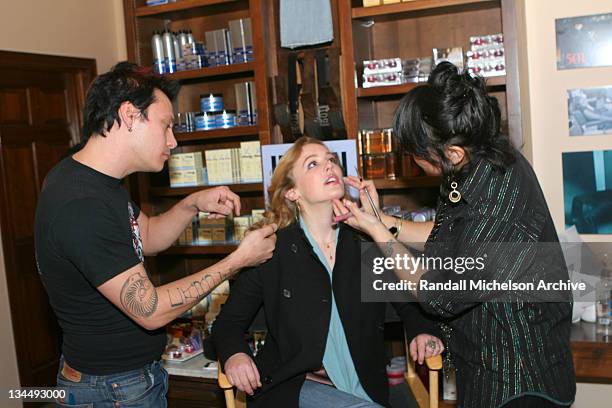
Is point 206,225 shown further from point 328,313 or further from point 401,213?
point 328,313

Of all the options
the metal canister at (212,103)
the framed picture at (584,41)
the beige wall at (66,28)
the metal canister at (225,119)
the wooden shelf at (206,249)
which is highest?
the beige wall at (66,28)

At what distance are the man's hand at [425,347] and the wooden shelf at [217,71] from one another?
5.82ft

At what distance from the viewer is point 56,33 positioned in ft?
12.8

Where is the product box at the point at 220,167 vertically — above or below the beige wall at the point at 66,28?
below

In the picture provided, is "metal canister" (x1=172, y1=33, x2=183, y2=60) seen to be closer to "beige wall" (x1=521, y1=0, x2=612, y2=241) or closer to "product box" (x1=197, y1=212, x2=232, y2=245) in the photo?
"product box" (x1=197, y1=212, x2=232, y2=245)

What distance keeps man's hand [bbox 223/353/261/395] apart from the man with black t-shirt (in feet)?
0.95

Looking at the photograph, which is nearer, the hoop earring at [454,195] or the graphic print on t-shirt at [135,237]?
the hoop earring at [454,195]

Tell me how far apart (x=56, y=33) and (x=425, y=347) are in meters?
2.97

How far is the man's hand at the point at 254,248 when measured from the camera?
2.01m

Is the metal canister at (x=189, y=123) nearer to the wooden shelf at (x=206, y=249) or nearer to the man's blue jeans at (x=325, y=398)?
the wooden shelf at (x=206, y=249)

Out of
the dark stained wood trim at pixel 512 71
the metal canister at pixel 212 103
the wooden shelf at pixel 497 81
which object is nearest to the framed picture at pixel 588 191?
the dark stained wood trim at pixel 512 71

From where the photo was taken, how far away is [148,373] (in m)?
1.93

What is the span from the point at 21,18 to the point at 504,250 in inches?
125

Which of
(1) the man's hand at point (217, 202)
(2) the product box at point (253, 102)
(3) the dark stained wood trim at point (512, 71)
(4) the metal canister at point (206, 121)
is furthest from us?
(4) the metal canister at point (206, 121)
